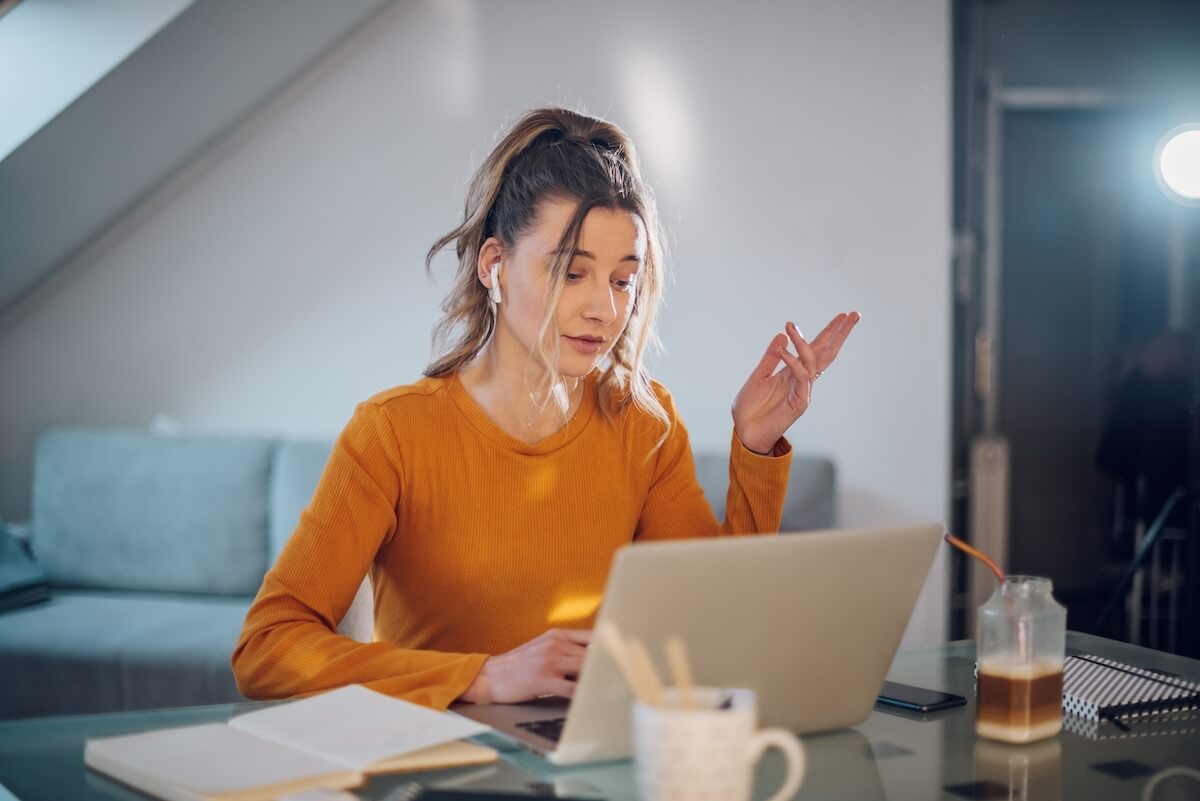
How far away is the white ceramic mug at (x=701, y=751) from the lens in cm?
A: 72

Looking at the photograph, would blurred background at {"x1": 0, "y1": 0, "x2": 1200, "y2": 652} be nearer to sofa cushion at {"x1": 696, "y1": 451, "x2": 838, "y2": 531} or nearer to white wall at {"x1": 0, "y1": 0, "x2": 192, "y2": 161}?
white wall at {"x1": 0, "y1": 0, "x2": 192, "y2": 161}

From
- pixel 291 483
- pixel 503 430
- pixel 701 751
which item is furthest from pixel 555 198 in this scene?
pixel 291 483

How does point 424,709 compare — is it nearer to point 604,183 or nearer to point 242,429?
point 604,183

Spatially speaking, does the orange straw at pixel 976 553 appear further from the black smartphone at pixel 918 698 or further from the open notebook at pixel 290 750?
the open notebook at pixel 290 750

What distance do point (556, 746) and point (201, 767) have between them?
27 cm

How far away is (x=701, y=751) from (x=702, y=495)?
3.39 feet

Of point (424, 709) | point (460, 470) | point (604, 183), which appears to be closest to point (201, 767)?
point (424, 709)

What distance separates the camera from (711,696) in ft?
2.55

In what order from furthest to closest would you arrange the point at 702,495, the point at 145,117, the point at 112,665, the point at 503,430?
the point at 145,117
the point at 112,665
the point at 702,495
the point at 503,430

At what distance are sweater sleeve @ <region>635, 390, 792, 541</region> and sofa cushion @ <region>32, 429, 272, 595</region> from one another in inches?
70.3

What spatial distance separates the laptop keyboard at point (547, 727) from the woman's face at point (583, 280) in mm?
572

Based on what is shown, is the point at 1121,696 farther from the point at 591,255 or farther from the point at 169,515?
the point at 169,515

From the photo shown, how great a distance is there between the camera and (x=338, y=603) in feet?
4.57

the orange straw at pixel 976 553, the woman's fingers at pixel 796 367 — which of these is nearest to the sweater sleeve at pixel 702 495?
the woman's fingers at pixel 796 367
